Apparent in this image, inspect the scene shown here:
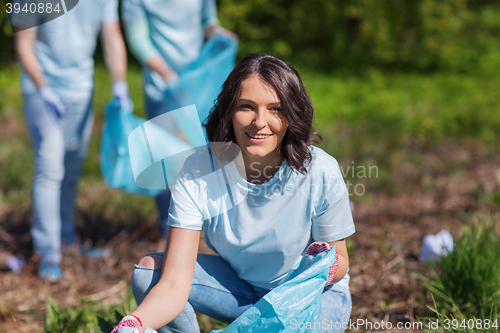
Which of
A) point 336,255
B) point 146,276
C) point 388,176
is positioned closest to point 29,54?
point 146,276

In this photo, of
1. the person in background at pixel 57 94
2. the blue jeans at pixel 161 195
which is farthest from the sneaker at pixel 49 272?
the blue jeans at pixel 161 195

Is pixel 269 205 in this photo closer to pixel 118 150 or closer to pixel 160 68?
pixel 118 150

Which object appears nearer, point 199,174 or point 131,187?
point 199,174

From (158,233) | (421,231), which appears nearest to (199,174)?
(158,233)

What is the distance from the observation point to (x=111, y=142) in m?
2.48

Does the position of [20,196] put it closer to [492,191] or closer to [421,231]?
[421,231]

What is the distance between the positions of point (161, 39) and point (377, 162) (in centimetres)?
263

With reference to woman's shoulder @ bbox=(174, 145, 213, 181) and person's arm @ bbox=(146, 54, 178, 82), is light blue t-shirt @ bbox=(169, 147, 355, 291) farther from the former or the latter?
person's arm @ bbox=(146, 54, 178, 82)

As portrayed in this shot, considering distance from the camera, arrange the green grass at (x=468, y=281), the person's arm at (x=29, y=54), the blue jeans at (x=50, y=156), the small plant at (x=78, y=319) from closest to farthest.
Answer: the small plant at (x=78, y=319), the green grass at (x=468, y=281), the person's arm at (x=29, y=54), the blue jeans at (x=50, y=156)

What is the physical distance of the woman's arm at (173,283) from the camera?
4.42 ft

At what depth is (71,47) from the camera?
2.40 meters

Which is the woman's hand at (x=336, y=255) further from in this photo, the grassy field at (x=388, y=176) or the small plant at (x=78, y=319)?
the small plant at (x=78, y=319)

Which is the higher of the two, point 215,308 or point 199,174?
point 199,174

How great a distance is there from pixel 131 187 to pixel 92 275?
578 mm
